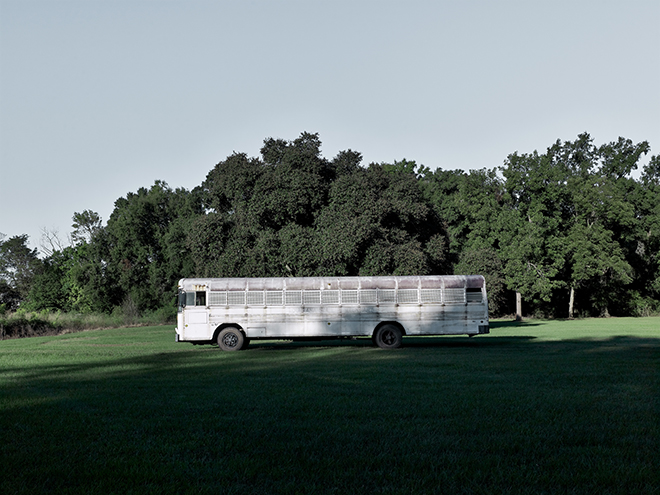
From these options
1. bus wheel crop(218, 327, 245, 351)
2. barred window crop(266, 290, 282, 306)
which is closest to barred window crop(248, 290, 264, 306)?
barred window crop(266, 290, 282, 306)

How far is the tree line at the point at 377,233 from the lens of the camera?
111 feet

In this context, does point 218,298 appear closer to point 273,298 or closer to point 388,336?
point 273,298

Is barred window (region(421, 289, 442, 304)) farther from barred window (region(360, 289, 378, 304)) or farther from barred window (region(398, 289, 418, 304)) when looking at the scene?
barred window (region(360, 289, 378, 304))

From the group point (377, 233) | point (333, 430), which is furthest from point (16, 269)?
point (333, 430)

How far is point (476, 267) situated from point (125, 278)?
3805 cm

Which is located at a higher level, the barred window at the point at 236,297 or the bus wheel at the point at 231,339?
the barred window at the point at 236,297

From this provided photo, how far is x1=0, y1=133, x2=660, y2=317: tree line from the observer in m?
33.9

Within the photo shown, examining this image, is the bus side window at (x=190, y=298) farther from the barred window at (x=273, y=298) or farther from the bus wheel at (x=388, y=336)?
the bus wheel at (x=388, y=336)

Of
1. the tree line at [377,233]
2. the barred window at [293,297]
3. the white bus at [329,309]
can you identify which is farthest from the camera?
the tree line at [377,233]

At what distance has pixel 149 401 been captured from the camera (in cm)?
1030

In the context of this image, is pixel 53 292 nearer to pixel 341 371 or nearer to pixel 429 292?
pixel 429 292

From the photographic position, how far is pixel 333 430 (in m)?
7.87

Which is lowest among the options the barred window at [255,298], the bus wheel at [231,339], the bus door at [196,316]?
the bus wheel at [231,339]

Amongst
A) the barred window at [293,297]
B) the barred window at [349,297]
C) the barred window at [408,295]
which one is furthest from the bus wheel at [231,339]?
the barred window at [408,295]
